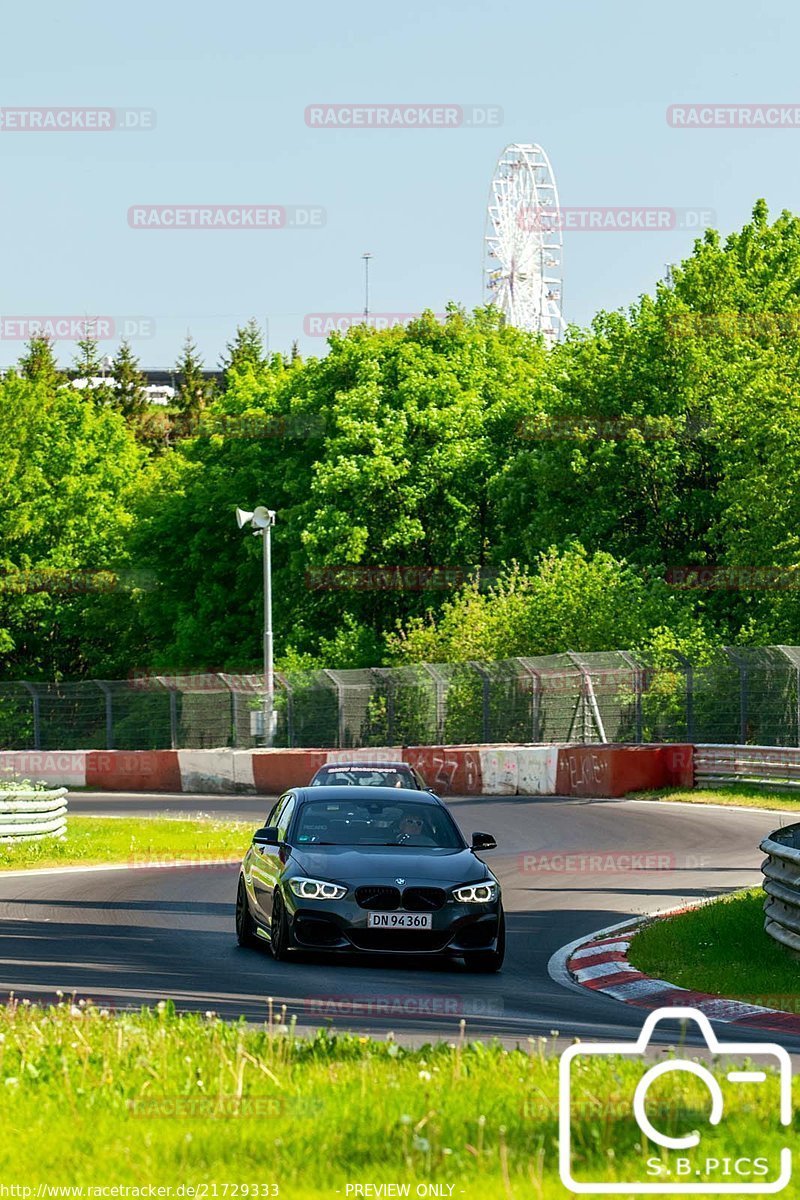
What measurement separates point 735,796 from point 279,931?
21.2 metres

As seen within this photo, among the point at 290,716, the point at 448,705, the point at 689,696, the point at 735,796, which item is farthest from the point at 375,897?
the point at 290,716

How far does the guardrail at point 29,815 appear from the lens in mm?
26094

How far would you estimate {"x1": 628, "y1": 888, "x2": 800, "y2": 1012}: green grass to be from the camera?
41.7ft

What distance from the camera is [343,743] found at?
4247 centimetres

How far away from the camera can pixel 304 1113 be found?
686 cm

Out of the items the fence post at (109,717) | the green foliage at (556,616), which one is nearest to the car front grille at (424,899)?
the green foliage at (556,616)

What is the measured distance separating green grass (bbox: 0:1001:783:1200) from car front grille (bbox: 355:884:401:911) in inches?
190

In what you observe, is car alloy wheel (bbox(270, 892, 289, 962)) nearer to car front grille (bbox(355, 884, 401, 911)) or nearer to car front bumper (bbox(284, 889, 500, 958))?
car front bumper (bbox(284, 889, 500, 958))

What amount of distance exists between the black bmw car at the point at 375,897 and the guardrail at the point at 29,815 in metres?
11.8

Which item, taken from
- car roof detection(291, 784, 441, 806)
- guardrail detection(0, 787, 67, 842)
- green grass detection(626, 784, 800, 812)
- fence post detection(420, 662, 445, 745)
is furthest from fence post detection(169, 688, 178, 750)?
car roof detection(291, 784, 441, 806)

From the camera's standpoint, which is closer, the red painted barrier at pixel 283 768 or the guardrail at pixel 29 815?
the guardrail at pixel 29 815

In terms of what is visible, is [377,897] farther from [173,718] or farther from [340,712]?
[173,718]

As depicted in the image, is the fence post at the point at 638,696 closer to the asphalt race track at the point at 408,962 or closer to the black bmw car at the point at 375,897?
the asphalt race track at the point at 408,962

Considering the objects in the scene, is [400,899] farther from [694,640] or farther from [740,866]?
[694,640]
